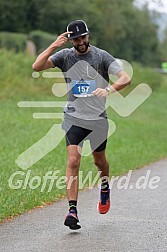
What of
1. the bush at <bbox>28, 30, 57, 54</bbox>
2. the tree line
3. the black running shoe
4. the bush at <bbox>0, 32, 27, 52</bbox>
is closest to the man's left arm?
the black running shoe

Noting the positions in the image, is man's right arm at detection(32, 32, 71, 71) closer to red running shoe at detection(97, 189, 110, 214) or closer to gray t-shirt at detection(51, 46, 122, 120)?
gray t-shirt at detection(51, 46, 122, 120)

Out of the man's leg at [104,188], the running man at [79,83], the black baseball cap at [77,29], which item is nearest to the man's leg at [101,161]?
the man's leg at [104,188]

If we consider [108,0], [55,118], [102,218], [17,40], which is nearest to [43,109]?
[55,118]

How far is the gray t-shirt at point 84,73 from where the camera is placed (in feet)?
25.3

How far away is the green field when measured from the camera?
10.2 metres

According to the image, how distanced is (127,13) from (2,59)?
53.0 metres

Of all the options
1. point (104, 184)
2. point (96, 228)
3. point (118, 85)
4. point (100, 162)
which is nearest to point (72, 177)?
point (96, 228)

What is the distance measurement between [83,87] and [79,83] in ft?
0.21

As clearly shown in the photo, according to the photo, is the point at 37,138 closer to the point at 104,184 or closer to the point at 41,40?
the point at 104,184

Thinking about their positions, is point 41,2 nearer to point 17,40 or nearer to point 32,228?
point 17,40

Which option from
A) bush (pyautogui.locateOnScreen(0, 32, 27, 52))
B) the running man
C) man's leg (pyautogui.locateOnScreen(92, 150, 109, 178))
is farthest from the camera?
bush (pyautogui.locateOnScreen(0, 32, 27, 52))

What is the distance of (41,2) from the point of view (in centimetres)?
6381

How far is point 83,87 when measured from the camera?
25.3 ft

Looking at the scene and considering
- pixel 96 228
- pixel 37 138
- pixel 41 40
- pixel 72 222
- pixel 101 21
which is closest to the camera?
pixel 72 222
